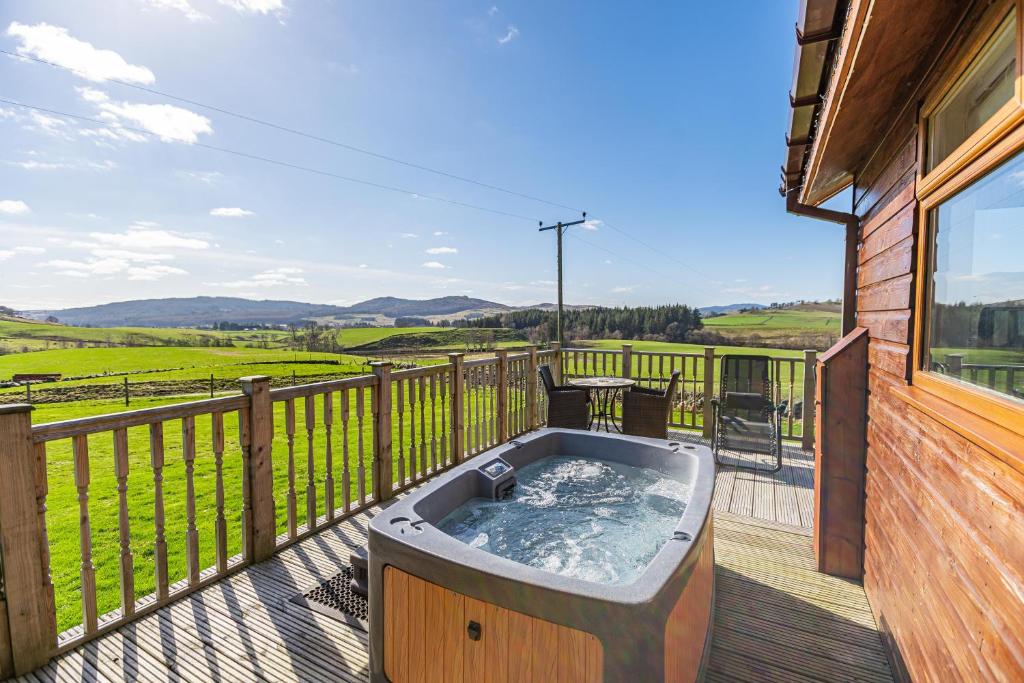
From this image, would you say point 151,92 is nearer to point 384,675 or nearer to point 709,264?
point 384,675

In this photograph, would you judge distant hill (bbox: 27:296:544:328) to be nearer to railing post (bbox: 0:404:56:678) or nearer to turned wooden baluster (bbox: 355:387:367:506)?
turned wooden baluster (bbox: 355:387:367:506)

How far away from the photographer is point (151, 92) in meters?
8.42

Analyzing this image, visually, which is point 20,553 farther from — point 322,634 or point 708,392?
point 708,392

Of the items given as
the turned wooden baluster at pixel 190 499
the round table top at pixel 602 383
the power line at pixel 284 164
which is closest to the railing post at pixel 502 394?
the round table top at pixel 602 383

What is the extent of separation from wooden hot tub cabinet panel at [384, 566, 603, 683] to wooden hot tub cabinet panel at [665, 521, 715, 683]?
0.31 meters

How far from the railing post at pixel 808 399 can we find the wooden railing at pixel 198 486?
98cm

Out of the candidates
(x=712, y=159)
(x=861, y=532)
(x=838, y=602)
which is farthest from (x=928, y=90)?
(x=712, y=159)

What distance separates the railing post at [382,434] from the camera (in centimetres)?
345

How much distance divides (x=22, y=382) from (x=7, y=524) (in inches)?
757

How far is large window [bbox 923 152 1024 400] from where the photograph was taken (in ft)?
3.63

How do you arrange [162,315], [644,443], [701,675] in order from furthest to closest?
[162,315] < [644,443] < [701,675]

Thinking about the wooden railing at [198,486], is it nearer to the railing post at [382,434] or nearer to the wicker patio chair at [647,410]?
the railing post at [382,434]

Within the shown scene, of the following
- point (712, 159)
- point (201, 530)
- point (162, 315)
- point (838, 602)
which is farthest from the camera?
point (162, 315)

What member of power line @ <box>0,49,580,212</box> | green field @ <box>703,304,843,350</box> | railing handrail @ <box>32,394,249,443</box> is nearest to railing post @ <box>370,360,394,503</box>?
railing handrail @ <box>32,394,249,443</box>
